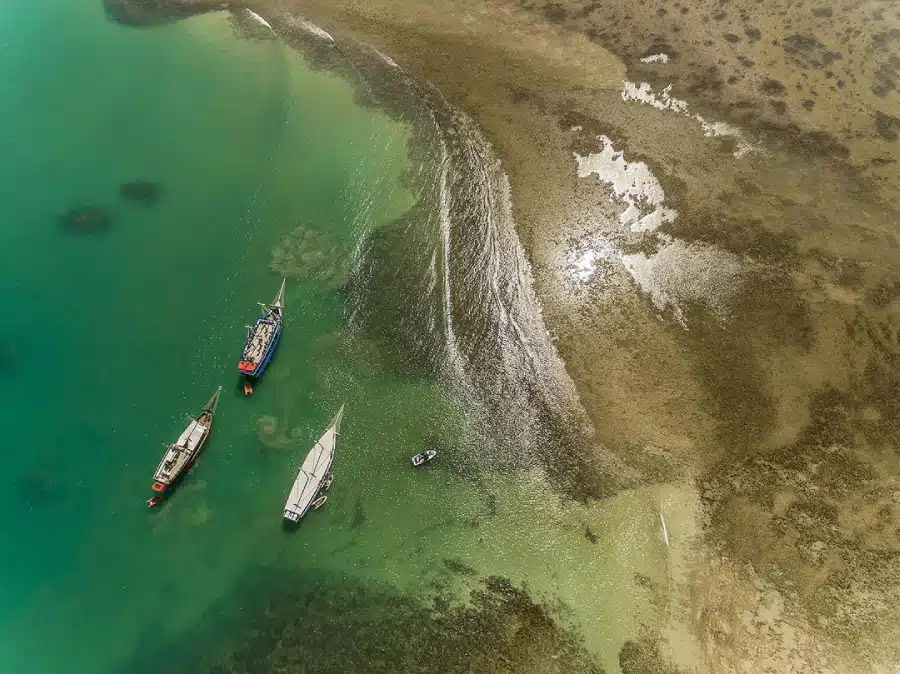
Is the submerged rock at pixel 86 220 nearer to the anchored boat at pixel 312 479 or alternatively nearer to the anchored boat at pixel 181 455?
the anchored boat at pixel 181 455

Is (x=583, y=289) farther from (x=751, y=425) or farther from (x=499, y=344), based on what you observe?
(x=751, y=425)

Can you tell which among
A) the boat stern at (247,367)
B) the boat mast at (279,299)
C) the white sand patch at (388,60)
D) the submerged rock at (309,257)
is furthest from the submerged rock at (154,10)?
the boat stern at (247,367)

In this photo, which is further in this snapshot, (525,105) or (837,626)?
(525,105)

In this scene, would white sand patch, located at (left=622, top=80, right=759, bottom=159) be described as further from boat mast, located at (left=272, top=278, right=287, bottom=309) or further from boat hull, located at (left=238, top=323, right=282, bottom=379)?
boat hull, located at (left=238, top=323, right=282, bottom=379)

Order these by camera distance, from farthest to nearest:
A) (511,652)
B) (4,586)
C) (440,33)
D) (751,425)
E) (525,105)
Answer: (440,33), (525,105), (751,425), (4,586), (511,652)

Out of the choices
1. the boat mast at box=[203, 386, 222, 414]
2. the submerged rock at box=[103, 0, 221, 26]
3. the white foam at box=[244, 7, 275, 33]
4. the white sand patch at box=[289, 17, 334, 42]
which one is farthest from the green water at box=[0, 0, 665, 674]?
the submerged rock at box=[103, 0, 221, 26]

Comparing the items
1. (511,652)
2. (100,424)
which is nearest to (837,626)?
(511,652)

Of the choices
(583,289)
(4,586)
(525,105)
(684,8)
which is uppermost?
(684,8)
